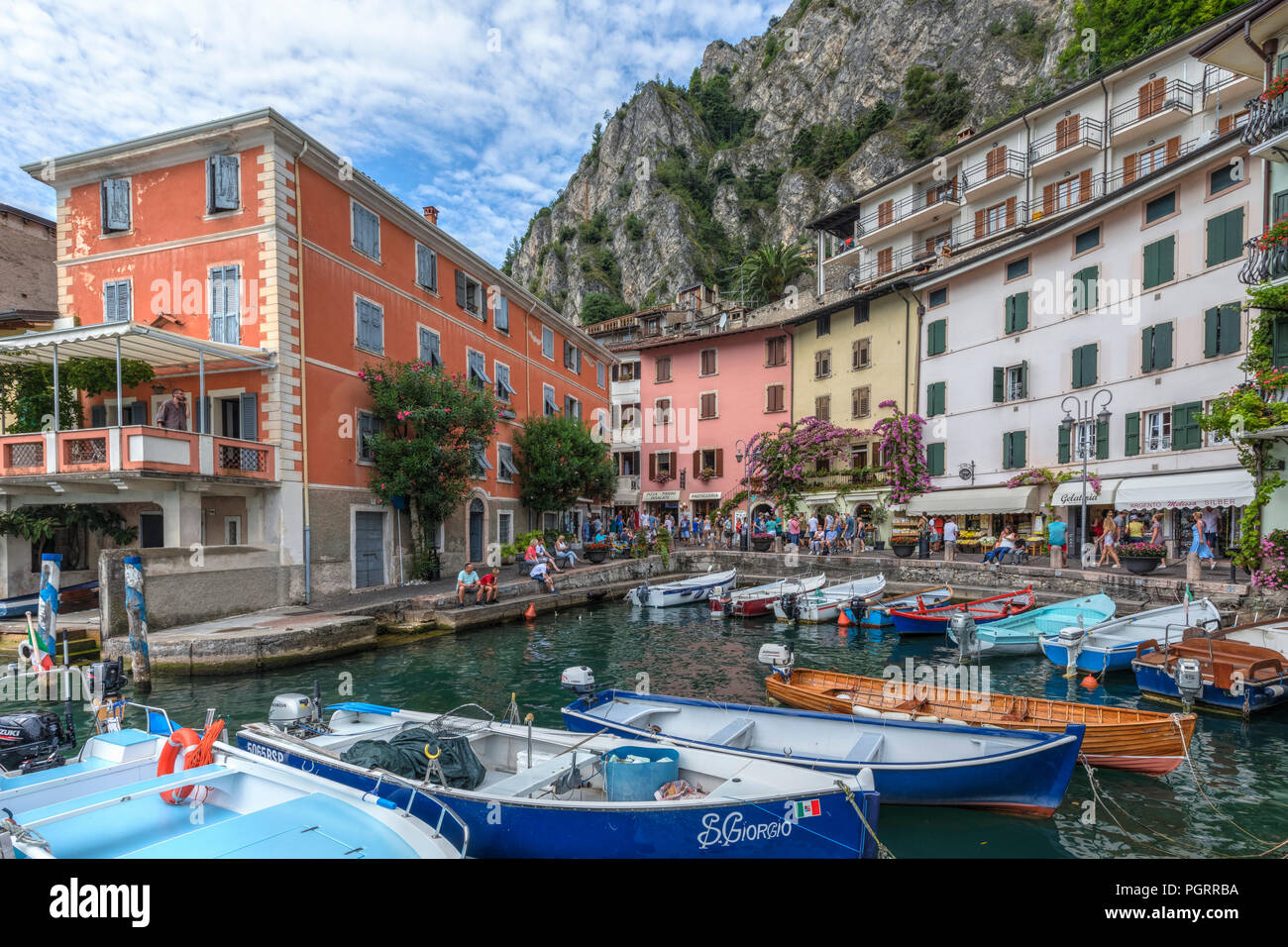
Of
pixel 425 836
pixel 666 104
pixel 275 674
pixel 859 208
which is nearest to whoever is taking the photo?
pixel 425 836

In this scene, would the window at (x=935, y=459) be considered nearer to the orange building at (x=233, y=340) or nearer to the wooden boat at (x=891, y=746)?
the orange building at (x=233, y=340)

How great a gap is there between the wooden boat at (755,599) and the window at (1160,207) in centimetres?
1672

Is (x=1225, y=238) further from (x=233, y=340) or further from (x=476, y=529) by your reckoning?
(x=233, y=340)

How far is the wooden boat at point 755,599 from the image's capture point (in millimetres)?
22453

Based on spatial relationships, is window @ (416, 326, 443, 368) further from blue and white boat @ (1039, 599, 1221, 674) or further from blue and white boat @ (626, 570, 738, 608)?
blue and white boat @ (1039, 599, 1221, 674)

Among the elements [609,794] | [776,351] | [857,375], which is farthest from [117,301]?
[857,375]

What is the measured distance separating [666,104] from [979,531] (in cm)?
8399

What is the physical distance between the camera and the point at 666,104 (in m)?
93.8

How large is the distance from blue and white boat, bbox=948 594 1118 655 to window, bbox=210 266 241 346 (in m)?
20.0

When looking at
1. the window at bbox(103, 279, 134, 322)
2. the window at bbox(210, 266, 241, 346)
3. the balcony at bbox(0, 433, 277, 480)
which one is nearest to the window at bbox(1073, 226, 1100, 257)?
the window at bbox(210, 266, 241, 346)

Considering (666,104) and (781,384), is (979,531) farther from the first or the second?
(666,104)

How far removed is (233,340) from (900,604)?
19.9 meters

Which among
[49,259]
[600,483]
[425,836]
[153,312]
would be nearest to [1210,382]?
[600,483]

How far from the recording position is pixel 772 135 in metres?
86.0
